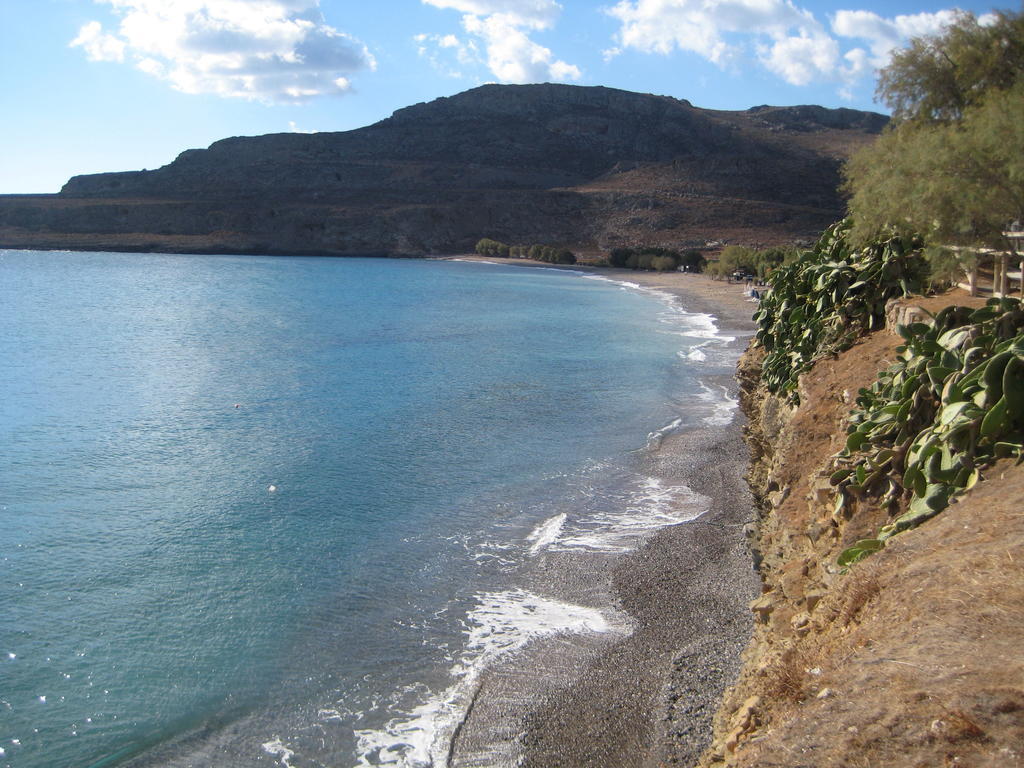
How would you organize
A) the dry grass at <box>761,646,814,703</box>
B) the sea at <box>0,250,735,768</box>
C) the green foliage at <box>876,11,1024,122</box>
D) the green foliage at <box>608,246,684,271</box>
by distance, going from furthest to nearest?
the green foliage at <box>608,246,684,271</box> → the green foliage at <box>876,11,1024,122</box> → the sea at <box>0,250,735,768</box> → the dry grass at <box>761,646,814,703</box>

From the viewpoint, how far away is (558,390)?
24281 millimetres

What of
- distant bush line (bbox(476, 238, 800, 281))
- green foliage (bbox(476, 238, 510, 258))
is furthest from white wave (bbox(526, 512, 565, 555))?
green foliage (bbox(476, 238, 510, 258))

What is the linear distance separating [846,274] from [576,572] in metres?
6.31

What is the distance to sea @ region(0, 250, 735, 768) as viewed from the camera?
8.16m

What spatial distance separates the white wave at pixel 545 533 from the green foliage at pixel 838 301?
12.2ft

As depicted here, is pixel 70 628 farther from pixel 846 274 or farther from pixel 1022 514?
pixel 846 274

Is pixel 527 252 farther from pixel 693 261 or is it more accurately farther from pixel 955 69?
pixel 955 69

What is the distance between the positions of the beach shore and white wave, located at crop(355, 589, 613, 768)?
149 mm

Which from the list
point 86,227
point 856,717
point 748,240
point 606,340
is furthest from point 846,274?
point 86,227

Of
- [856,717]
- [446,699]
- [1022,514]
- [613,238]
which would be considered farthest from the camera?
[613,238]

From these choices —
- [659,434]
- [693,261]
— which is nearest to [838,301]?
[659,434]

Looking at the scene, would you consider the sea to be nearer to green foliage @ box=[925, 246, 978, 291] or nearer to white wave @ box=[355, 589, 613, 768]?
white wave @ box=[355, 589, 613, 768]

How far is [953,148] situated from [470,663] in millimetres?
9804

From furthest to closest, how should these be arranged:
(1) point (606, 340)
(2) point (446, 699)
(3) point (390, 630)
A: (1) point (606, 340), (3) point (390, 630), (2) point (446, 699)
